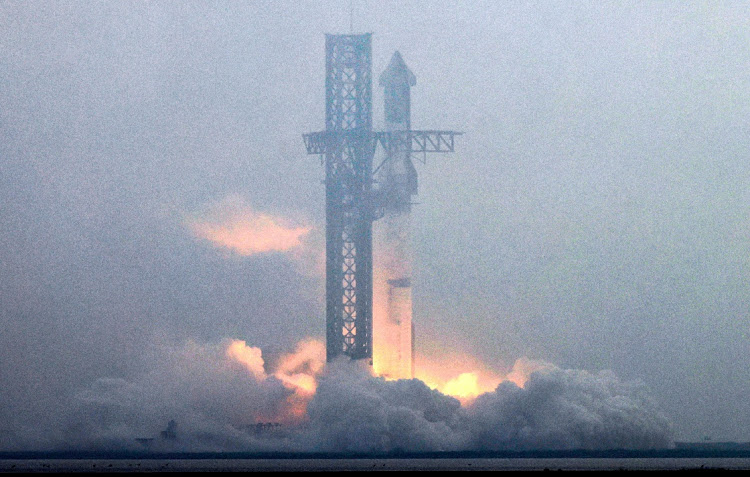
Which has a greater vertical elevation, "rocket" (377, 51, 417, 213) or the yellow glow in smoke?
"rocket" (377, 51, 417, 213)

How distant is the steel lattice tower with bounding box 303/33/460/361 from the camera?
233 feet

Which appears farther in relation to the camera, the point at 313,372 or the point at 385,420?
the point at 313,372

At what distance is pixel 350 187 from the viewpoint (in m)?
71.6

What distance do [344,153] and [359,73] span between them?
3.55 meters

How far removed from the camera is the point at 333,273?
7138 centimetres

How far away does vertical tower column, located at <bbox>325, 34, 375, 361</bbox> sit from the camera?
71000 mm

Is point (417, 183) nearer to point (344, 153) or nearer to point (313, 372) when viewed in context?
point (344, 153)

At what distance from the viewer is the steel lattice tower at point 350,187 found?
233ft

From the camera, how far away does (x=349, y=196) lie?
71.5 metres

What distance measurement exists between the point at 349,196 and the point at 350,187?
399mm

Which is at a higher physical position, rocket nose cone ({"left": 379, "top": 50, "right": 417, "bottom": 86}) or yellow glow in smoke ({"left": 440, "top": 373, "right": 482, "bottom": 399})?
rocket nose cone ({"left": 379, "top": 50, "right": 417, "bottom": 86})

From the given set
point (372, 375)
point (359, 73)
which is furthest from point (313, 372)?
point (359, 73)

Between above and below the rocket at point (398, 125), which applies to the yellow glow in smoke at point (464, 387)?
below

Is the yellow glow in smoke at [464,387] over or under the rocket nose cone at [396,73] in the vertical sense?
under
